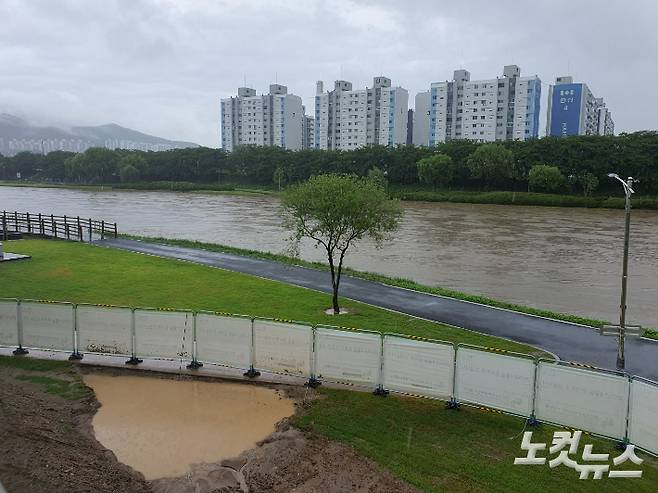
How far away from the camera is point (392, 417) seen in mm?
10828

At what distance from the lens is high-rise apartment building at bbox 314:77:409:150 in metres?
158

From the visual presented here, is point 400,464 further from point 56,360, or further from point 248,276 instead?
point 248,276

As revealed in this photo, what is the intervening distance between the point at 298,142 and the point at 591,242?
150600mm

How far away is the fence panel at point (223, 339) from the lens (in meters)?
12.7

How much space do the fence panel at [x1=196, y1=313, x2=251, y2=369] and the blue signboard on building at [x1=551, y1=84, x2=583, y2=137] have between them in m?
143

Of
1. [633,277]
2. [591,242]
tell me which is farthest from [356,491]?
[591,242]

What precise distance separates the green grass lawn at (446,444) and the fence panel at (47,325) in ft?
20.1

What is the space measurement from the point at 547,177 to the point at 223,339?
73340 millimetres

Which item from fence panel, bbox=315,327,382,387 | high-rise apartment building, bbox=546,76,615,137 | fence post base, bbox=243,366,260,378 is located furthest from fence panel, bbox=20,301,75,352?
high-rise apartment building, bbox=546,76,615,137

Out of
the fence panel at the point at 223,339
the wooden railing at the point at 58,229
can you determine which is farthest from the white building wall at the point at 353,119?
the fence panel at the point at 223,339

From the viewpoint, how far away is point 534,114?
137 meters

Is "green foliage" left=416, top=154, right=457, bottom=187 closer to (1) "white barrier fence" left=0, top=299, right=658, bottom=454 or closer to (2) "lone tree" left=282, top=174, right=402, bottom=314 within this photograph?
(2) "lone tree" left=282, top=174, right=402, bottom=314

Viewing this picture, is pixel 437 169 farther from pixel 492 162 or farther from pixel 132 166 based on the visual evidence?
pixel 132 166

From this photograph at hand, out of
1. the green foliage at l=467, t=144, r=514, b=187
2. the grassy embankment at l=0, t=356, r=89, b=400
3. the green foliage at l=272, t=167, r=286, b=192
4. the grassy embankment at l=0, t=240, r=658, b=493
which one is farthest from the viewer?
the green foliage at l=272, t=167, r=286, b=192
